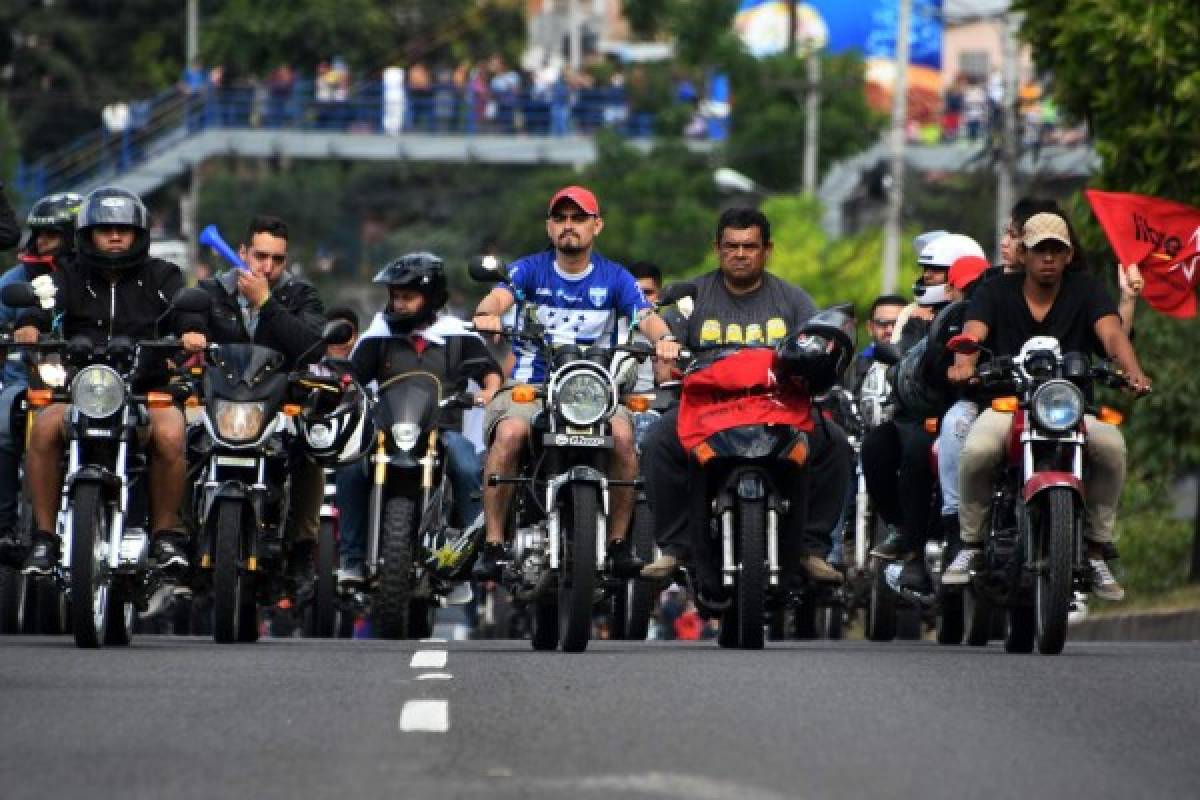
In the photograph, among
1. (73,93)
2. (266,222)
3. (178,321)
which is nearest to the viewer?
(178,321)

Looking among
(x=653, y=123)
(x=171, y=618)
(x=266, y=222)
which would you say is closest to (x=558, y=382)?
(x=266, y=222)

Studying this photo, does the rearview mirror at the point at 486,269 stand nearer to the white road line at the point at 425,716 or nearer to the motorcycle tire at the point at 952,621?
the white road line at the point at 425,716

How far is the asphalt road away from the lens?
34.3ft

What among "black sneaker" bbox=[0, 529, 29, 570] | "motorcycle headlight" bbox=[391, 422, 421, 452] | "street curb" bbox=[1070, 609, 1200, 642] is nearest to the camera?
"black sneaker" bbox=[0, 529, 29, 570]

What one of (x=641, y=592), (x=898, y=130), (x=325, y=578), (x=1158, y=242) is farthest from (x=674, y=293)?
(x=898, y=130)

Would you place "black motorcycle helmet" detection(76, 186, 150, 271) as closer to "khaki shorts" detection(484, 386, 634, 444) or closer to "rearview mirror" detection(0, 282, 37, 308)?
"rearview mirror" detection(0, 282, 37, 308)

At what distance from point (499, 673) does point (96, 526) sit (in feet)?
8.90

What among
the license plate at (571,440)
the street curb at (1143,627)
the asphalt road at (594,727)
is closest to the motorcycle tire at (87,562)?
the asphalt road at (594,727)

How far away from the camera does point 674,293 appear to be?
15852mm

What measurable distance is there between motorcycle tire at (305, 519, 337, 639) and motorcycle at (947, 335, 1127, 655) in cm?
455

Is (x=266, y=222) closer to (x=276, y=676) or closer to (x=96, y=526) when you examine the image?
(x=96, y=526)

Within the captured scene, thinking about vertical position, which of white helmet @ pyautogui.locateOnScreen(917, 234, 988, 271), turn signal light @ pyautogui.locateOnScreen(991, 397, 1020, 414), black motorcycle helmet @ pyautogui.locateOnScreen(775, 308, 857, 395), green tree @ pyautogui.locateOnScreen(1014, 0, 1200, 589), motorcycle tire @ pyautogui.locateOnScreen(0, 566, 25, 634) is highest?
green tree @ pyautogui.locateOnScreen(1014, 0, 1200, 589)

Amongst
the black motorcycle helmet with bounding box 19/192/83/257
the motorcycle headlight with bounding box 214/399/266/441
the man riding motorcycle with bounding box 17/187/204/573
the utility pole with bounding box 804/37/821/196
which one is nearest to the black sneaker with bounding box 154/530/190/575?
the man riding motorcycle with bounding box 17/187/204/573

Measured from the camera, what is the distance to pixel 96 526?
52.1 feet
